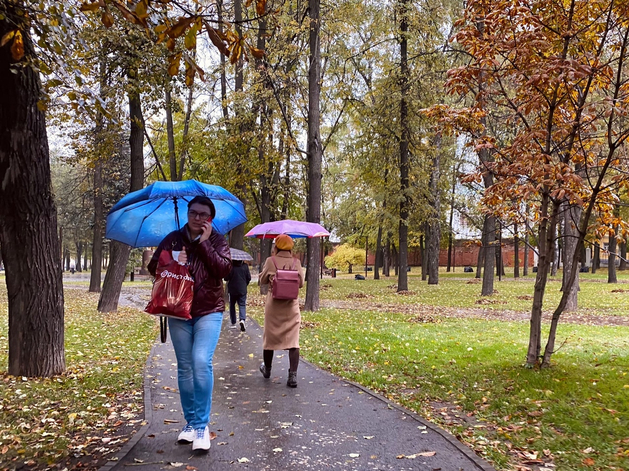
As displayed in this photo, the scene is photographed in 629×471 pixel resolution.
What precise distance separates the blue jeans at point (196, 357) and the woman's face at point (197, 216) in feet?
2.39

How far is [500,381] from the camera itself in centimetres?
654

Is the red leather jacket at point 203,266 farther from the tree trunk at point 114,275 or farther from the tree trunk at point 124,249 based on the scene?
the tree trunk at point 114,275

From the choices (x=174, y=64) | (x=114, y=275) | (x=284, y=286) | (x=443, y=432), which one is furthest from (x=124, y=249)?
(x=174, y=64)

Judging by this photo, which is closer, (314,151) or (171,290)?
(171,290)

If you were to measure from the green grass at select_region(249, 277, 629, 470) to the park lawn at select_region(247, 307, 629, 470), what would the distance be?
1 cm

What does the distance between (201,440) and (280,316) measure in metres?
2.52

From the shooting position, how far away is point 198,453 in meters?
4.05

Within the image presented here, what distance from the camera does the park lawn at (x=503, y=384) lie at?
441 cm

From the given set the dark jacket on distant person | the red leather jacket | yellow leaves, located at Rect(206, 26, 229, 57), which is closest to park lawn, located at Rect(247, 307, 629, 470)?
the dark jacket on distant person

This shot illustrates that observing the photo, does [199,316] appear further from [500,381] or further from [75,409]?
[500,381]

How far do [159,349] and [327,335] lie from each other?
3.43m

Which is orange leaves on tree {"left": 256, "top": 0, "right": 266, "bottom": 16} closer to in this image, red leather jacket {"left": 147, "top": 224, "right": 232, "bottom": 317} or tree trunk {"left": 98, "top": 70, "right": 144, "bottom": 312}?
red leather jacket {"left": 147, "top": 224, "right": 232, "bottom": 317}

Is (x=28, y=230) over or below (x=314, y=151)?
below

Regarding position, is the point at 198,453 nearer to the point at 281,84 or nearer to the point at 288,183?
the point at 281,84
